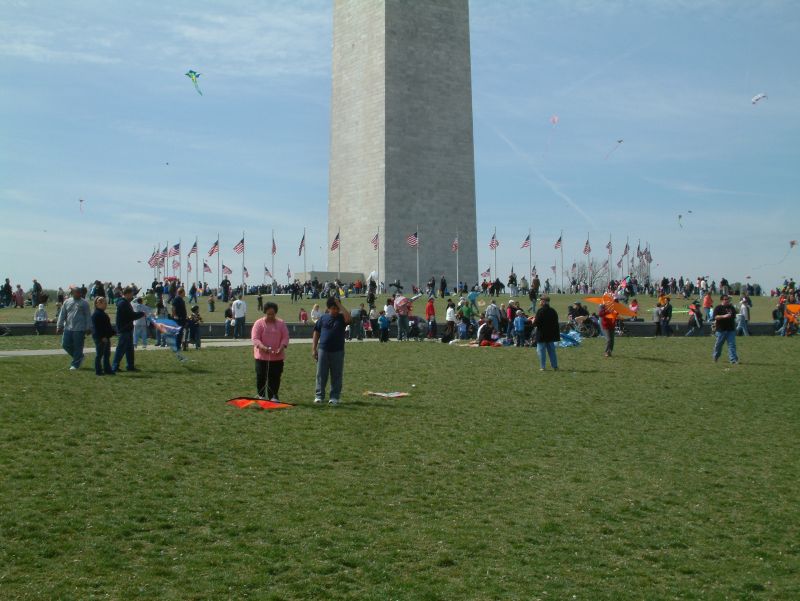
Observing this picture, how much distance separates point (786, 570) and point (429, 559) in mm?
2537

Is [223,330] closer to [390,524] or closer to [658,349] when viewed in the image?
[658,349]

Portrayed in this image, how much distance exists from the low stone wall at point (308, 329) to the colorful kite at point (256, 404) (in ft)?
58.7

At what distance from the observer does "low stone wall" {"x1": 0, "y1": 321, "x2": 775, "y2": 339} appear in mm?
29109

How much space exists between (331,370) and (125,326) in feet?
16.3

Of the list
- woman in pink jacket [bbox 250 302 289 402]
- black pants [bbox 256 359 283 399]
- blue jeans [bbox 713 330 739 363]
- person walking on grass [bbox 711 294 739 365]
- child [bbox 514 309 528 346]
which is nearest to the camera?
woman in pink jacket [bbox 250 302 289 402]

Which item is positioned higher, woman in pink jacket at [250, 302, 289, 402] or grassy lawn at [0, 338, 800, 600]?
woman in pink jacket at [250, 302, 289, 402]

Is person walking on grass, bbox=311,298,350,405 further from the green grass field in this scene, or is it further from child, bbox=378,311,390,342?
the green grass field

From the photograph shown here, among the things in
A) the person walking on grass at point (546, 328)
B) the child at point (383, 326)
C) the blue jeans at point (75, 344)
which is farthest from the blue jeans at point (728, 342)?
the blue jeans at point (75, 344)

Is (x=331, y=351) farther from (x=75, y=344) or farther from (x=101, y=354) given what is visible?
(x=75, y=344)

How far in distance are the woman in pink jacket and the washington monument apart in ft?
137

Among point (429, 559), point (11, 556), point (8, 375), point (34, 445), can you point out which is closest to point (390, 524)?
point (429, 559)

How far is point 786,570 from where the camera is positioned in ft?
21.1

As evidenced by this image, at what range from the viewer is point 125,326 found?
16203 millimetres

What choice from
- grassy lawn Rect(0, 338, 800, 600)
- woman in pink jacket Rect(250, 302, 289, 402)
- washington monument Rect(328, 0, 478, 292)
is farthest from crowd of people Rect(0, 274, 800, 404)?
washington monument Rect(328, 0, 478, 292)
